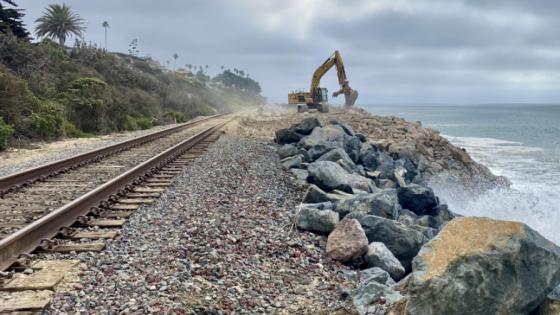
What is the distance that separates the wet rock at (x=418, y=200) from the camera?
1002 centimetres

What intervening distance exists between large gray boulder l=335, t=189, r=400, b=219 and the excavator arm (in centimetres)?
3524

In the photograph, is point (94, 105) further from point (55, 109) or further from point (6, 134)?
point (6, 134)

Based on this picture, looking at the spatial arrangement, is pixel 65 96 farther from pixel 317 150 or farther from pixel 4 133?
pixel 317 150

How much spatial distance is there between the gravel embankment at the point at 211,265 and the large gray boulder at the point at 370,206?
87cm

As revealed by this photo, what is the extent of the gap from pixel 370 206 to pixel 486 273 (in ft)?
13.2

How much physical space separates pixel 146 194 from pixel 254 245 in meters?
3.23

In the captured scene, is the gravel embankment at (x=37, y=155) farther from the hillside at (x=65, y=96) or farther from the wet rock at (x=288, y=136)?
the wet rock at (x=288, y=136)

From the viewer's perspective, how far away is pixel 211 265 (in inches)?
188

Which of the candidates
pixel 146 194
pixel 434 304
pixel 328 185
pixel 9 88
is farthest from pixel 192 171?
pixel 9 88

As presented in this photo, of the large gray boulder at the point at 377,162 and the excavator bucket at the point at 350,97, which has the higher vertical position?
the excavator bucket at the point at 350,97

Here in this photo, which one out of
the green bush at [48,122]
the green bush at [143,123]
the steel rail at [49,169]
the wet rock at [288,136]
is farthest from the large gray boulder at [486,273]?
the green bush at [143,123]

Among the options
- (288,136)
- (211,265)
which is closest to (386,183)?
(288,136)

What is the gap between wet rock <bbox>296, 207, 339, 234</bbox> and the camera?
6.61 m

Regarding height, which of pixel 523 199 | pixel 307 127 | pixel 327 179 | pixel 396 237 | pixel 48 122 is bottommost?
pixel 523 199
